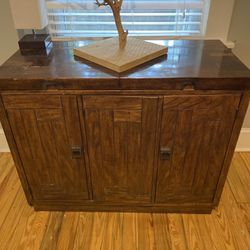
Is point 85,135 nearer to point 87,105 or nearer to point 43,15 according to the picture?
point 87,105

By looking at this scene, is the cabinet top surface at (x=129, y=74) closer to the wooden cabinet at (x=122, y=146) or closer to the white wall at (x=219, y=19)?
the wooden cabinet at (x=122, y=146)

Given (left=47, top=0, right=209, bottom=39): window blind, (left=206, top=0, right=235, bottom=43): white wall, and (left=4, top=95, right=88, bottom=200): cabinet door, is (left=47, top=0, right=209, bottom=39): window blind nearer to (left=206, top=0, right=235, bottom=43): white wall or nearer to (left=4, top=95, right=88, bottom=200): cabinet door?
(left=206, top=0, right=235, bottom=43): white wall

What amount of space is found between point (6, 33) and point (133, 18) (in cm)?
73

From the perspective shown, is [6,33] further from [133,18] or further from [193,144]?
[193,144]

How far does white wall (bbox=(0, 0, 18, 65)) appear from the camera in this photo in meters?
1.32

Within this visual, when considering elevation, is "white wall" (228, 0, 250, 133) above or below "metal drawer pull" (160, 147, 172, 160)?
above

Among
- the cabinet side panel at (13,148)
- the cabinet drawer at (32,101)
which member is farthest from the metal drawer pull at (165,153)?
the cabinet side panel at (13,148)

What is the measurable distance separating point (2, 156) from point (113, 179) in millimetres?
1016

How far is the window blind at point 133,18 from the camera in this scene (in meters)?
1.36

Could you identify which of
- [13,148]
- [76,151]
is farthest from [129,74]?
[13,148]

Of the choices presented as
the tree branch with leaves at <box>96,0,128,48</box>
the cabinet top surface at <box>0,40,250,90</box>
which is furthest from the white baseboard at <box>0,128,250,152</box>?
the tree branch with leaves at <box>96,0,128,48</box>

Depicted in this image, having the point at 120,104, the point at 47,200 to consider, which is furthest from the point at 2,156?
the point at 120,104

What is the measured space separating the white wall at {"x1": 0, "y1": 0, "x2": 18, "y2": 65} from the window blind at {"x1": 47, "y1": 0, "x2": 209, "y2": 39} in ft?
0.69

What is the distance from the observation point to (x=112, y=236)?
128 centimetres
